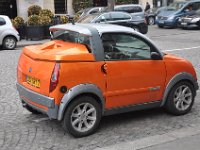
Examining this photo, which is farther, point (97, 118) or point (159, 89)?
point (159, 89)

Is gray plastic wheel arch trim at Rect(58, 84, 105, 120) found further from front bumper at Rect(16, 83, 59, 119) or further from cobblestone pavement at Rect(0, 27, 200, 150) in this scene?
cobblestone pavement at Rect(0, 27, 200, 150)

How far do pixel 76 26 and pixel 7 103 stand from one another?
237 cm

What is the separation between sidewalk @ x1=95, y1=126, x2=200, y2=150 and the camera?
5.41 meters

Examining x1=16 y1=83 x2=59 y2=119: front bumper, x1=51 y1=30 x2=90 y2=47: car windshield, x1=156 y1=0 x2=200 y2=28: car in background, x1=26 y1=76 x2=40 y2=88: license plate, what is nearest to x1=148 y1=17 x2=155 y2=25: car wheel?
x1=156 y1=0 x2=200 y2=28: car in background

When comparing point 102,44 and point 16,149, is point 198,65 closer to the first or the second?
point 102,44

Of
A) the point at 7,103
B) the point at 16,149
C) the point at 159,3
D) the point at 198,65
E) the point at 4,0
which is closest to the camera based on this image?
the point at 16,149

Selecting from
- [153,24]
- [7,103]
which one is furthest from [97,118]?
[153,24]

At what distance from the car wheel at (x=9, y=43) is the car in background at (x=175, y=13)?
41.6ft

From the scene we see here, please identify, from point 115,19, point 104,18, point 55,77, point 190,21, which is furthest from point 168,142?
point 190,21

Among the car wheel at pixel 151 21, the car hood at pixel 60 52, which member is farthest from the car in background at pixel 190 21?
the car hood at pixel 60 52

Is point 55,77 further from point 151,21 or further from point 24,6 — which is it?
point 151,21

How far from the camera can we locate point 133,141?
5688mm

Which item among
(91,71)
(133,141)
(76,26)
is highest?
(76,26)

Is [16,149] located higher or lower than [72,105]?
lower
